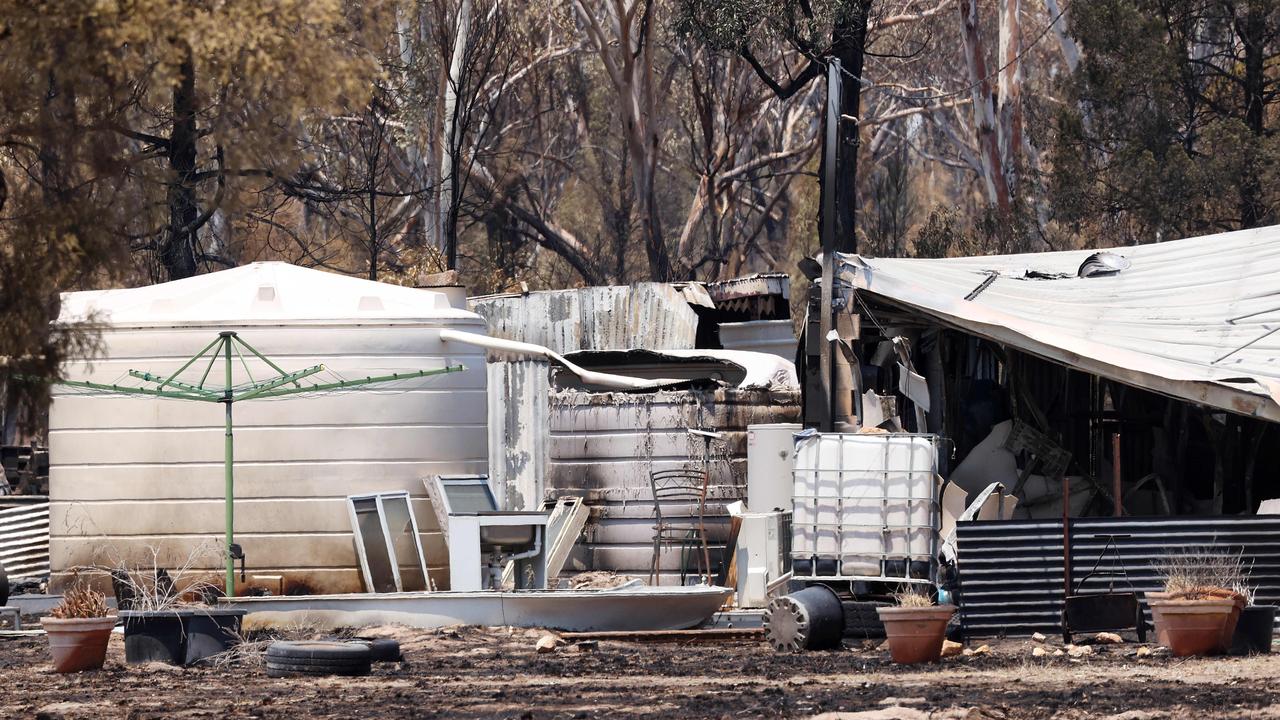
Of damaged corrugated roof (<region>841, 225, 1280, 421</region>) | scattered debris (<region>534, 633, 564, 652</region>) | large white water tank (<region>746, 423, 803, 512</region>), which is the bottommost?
scattered debris (<region>534, 633, 564, 652</region>)

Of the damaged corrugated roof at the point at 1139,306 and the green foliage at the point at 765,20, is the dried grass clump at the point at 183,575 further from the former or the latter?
the green foliage at the point at 765,20

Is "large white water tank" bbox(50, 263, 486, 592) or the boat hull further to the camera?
"large white water tank" bbox(50, 263, 486, 592)

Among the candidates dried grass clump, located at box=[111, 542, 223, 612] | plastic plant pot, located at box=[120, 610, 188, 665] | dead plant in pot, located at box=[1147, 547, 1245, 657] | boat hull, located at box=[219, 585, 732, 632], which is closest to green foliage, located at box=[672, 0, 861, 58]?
dried grass clump, located at box=[111, 542, 223, 612]

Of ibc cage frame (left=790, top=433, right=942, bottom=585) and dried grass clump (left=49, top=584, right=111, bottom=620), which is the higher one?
ibc cage frame (left=790, top=433, right=942, bottom=585)

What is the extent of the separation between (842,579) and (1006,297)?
14.4 feet

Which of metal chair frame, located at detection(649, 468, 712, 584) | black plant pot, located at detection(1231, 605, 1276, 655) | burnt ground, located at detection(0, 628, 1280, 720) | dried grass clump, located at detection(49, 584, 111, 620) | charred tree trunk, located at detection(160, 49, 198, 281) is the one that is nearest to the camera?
burnt ground, located at detection(0, 628, 1280, 720)

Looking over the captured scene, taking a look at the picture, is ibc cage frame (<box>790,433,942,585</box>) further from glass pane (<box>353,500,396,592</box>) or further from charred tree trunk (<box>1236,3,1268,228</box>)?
charred tree trunk (<box>1236,3,1268,228</box>)

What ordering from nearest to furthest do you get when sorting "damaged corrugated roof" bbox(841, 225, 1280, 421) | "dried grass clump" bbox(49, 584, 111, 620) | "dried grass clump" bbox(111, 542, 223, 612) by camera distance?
"dried grass clump" bbox(49, 584, 111, 620)
"damaged corrugated roof" bbox(841, 225, 1280, 421)
"dried grass clump" bbox(111, 542, 223, 612)

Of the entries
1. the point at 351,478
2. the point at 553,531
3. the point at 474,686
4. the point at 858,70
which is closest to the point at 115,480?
the point at 351,478

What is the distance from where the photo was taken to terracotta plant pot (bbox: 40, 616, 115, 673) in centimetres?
1197

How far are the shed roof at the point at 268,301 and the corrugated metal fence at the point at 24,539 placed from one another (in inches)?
129

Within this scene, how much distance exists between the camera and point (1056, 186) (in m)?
30.5

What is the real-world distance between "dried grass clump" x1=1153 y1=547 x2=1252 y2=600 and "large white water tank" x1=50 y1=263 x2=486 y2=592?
22.2ft

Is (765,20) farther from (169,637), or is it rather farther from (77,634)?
(77,634)
